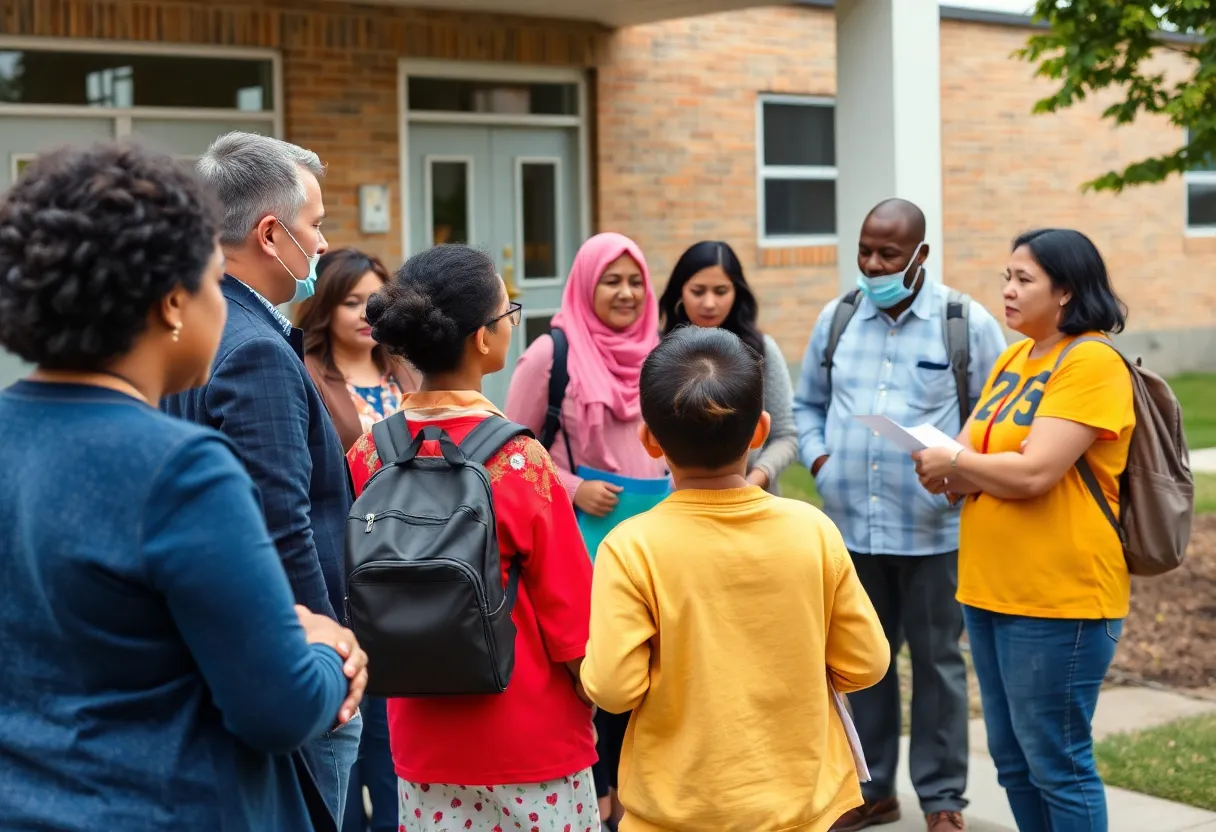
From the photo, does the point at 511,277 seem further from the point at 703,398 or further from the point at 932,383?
the point at 703,398

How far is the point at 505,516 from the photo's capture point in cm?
303

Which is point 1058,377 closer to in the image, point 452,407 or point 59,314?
point 452,407

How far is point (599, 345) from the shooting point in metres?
4.76

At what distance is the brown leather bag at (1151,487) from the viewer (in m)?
3.83

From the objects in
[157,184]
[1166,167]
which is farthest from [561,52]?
[157,184]

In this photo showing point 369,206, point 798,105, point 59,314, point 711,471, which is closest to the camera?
point 59,314

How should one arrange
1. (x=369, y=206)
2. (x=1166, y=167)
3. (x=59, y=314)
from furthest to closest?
(x=369, y=206) → (x=1166, y=167) → (x=59, y=314)

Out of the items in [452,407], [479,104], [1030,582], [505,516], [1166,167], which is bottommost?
[1030,582]

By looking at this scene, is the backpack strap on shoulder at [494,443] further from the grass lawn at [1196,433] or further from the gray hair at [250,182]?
the grass lawn at [1196,433]

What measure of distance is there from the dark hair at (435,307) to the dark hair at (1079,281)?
169 centimetres

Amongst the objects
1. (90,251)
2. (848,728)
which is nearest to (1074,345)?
(848,728)

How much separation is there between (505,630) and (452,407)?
1.79 ft

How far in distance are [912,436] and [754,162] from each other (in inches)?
372

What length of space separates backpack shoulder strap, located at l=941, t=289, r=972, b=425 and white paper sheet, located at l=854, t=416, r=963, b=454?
1.94ft
